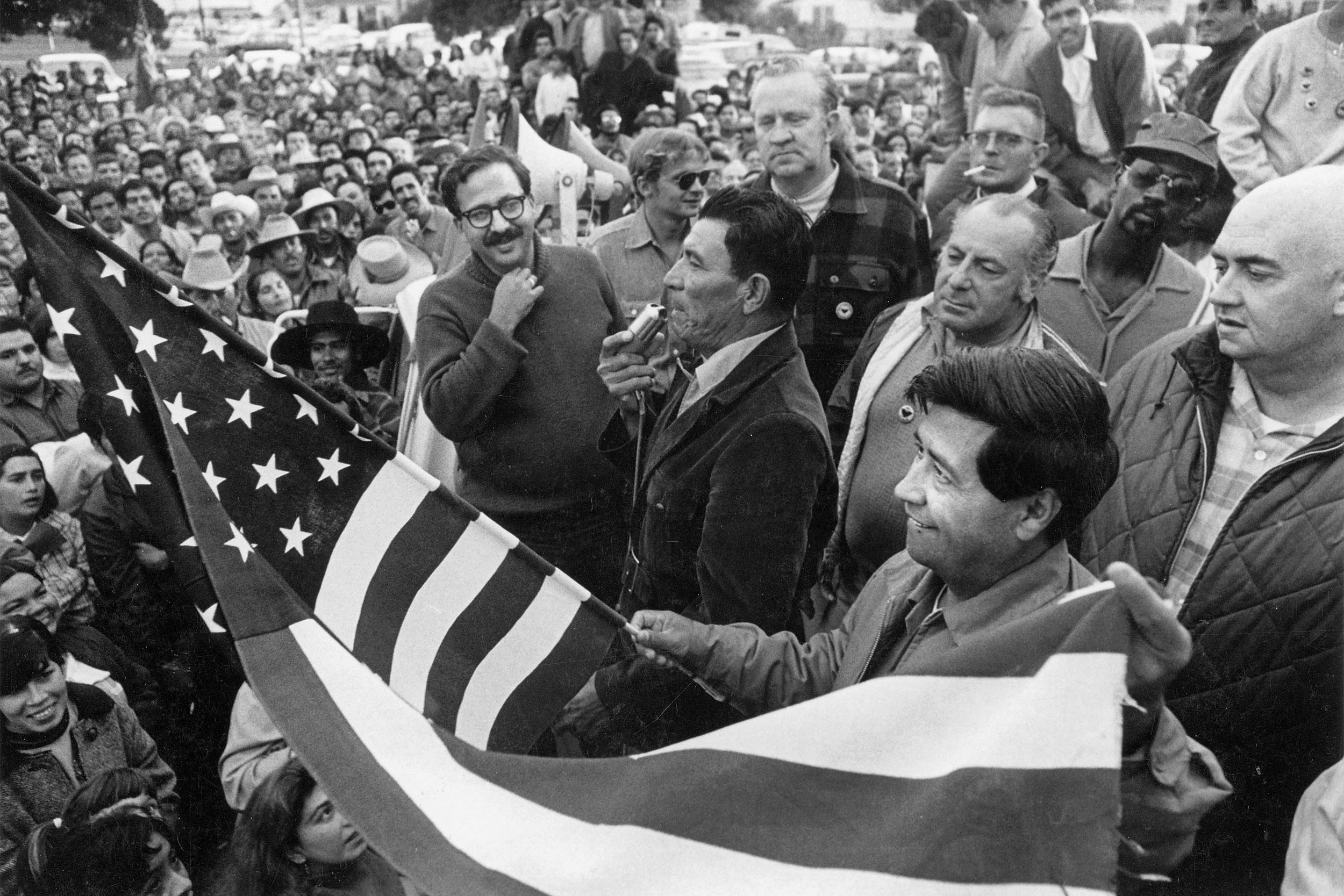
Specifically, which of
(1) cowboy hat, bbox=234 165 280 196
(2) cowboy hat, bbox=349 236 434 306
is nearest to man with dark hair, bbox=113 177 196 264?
(1) cowboy hat, bbox=234 165 280 196

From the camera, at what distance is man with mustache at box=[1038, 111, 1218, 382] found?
419 cm

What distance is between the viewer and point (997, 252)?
3443mm

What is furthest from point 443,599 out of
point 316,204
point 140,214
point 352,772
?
point 140,214

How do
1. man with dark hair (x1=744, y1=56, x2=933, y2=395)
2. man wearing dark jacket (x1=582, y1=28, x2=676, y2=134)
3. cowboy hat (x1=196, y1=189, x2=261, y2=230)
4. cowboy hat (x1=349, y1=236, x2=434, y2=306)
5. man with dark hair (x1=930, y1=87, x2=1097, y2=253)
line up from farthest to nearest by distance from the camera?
man wearing dark jacket (x1=582, y1=28, x2=676, y2=134), cowboy hat (x1=196, y1=189, x2=261, y2=230), cowboy hat (x1=349, y1=236, x2=434, y2=306), man with dark hair (x1=930, y1=87, x2=1097, y2=253), man with dark hair (x1=744, y1=56, x2=933, y2=395)

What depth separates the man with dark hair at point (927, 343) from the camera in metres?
Result: 3.46

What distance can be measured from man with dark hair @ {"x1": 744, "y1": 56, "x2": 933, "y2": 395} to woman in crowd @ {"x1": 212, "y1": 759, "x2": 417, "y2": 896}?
7.37 feet

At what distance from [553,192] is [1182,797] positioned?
5.63 m

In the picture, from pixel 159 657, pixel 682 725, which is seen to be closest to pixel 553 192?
pixel 159 657

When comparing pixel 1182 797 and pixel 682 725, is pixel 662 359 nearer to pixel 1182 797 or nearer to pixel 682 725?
pixel 682 725

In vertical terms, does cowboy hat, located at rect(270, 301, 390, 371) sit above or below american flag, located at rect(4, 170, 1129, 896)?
below

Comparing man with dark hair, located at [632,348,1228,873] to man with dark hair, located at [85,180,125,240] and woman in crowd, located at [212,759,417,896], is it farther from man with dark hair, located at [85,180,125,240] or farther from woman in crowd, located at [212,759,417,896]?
man with dark hair, located at [85,180,125,240]

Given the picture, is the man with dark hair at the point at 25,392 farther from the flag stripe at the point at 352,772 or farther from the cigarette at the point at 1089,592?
the cigarette at the point at 1089,592

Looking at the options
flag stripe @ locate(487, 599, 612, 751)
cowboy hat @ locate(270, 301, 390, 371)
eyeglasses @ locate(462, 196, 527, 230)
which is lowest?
cowboy hat @ locate(270, 301, 390, 371)

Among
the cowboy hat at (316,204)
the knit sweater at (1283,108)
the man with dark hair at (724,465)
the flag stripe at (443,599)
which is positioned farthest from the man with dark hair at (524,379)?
the cowboy hat at (316,204)
